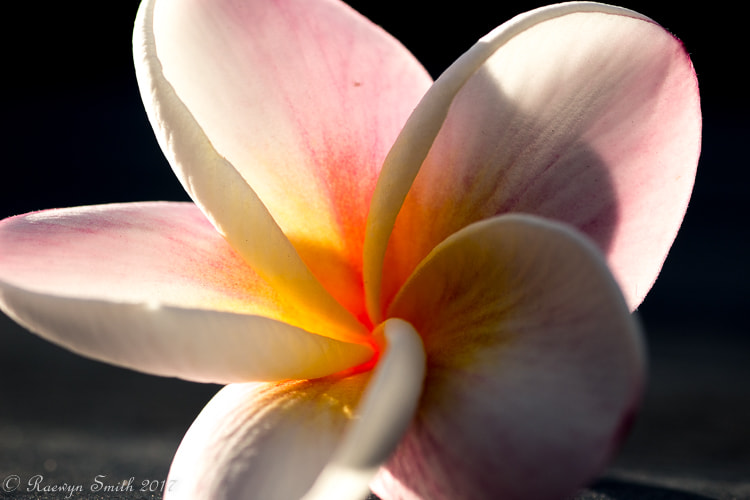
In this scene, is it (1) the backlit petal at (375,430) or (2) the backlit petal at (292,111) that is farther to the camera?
(2) the backlit petal at (292,111)

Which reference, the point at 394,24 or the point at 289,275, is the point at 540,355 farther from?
the point at 394,24

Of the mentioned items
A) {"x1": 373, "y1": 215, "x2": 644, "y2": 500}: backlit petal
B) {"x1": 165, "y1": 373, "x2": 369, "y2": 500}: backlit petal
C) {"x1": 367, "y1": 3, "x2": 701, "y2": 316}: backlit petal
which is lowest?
{"x1": 165, "y1": 373, "x2": 369, "y2": 500}: backlit petal

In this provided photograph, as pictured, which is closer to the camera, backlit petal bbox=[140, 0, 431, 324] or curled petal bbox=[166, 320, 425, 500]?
curled petal bbox=[166, 320, 425, 500]

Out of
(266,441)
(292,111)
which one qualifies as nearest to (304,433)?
(266,441)

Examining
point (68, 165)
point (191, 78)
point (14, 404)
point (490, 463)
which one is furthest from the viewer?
point (68, 165)

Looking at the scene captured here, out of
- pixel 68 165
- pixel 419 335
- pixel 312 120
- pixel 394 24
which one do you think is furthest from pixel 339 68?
pixel 394 24

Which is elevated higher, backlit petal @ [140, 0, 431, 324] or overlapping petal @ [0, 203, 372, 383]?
backlit petal @ [140, 0, 431, 324]
